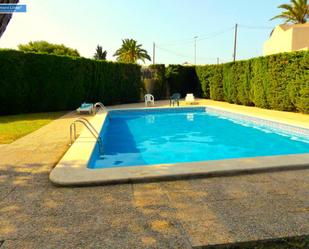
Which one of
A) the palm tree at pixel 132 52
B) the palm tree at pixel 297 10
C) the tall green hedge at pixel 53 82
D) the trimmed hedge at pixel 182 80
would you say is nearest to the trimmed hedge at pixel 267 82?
the trimmed hedge at pixel 182 80

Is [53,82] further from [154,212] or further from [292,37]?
[292,37]

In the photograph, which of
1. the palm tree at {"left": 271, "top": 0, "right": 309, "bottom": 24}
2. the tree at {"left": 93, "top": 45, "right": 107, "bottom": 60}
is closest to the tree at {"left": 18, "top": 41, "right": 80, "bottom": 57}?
the tree at {"left": 93, "top": 45, "right": 107, "bottom": 60}

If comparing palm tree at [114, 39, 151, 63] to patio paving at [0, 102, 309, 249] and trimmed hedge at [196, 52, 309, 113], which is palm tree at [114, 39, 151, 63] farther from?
patio paving at [0, 102, 309, 249]

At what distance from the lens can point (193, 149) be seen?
9.15 metres

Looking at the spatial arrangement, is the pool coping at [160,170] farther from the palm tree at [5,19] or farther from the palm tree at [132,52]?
the palm tree at [132,52]

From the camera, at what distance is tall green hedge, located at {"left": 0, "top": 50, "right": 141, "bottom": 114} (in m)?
14.6

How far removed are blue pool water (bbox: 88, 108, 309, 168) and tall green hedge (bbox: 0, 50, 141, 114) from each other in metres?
4.32

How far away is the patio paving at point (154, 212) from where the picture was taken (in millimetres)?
2924

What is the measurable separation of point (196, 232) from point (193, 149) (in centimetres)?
619

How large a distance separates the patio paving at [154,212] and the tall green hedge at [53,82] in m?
10.9

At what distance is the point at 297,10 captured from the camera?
40406 millimetres

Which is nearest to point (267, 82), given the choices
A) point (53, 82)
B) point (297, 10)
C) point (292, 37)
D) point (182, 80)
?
point (182, 80)

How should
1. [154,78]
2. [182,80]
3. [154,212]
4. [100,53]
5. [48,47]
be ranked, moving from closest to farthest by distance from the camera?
[154,212]
[154,78]
[182,80]
[48,47]
[100,53]

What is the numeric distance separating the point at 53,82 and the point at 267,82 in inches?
478
